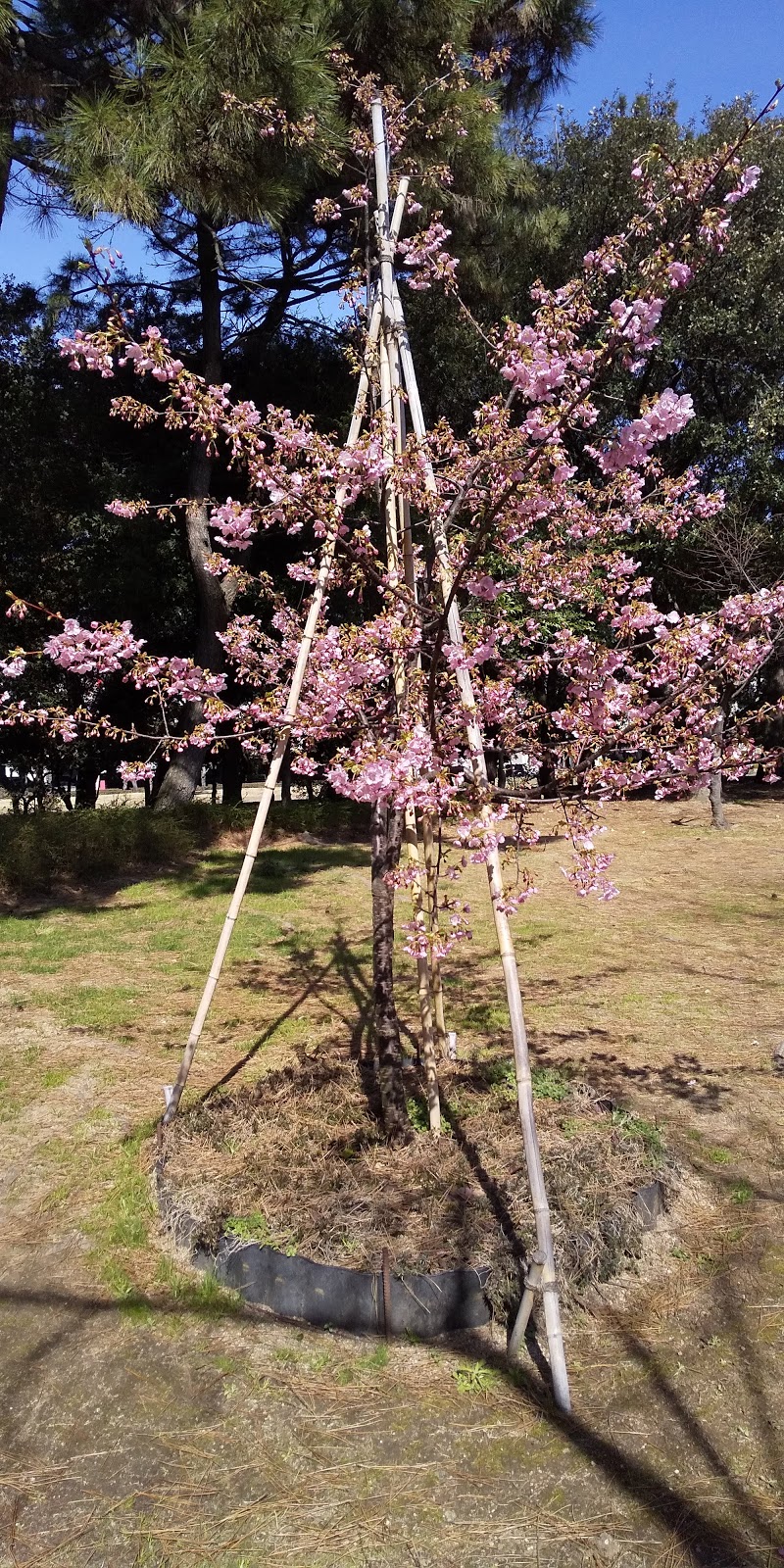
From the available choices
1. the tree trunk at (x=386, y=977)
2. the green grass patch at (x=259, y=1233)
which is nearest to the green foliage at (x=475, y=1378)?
the green grass patch at (x=259, y=1233)

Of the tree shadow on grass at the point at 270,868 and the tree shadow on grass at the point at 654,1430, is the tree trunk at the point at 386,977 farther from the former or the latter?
the tree shadow on grass at the point at 270,868

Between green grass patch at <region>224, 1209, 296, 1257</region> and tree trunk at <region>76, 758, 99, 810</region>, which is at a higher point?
tree trunk at <region>76, 758, 99, 810</region>

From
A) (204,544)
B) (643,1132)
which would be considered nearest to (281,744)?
(643,1132)

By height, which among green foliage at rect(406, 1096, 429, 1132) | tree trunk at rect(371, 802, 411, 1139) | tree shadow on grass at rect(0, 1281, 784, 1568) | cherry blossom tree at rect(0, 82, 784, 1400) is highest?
cherry blossom tree at rect(0, 82, 784, 1400)

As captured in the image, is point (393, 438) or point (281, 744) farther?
point (281, 744)

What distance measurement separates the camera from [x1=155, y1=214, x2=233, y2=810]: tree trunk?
37.1ft

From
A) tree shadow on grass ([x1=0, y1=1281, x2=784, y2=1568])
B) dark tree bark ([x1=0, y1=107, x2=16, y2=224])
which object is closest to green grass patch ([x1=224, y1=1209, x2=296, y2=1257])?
tree shadow on grass ([x1=0, y1=1281, x2=784, y2=1568])

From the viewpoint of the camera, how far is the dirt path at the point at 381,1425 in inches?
73.9

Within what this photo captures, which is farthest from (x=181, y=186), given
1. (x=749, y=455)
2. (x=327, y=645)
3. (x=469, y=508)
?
(x=749, y=455)

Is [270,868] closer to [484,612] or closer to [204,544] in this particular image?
[204,544]

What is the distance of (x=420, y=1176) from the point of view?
299 cm

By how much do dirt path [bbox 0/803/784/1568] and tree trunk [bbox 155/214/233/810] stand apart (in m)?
8.98

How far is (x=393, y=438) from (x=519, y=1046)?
199cm

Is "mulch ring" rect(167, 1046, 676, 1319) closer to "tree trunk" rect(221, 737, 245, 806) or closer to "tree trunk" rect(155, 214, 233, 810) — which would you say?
"tree trunk" rect(155, 214, 233, 810)
